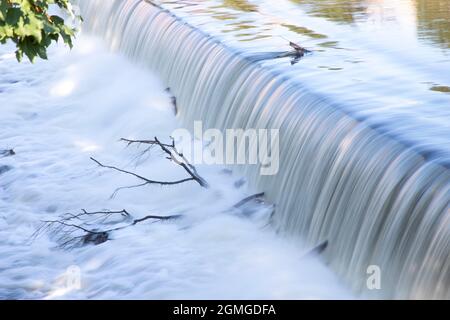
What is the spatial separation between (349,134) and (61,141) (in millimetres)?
5087

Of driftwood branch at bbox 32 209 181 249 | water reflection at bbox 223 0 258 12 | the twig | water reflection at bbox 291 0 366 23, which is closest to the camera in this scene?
driftwood branch at bbox 32 209 181 249

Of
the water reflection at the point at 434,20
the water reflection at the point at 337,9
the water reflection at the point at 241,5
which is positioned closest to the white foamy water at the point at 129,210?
the water reflection at the point at 241,5

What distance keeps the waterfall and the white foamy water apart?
25cm

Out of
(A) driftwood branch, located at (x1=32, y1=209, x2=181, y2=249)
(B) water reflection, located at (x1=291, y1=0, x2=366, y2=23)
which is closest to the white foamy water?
(A) driftwood branch, located at (x1=32, y1=209, x2=181, y2=249)

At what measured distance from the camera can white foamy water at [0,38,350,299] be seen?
24.8 ft

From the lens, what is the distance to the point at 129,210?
9359 millimetres

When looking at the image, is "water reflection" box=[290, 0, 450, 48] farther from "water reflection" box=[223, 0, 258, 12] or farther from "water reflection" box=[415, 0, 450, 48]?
"water reflection" box=[223, 0, 258, 12]

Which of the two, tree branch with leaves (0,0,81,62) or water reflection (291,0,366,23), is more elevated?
tree branch with leaves (0,0,81,62)

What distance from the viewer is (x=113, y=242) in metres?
8.55

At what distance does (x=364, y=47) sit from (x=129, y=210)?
3.17 meters

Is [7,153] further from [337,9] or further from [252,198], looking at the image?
[337,9]

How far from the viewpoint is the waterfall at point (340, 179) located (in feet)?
21.0

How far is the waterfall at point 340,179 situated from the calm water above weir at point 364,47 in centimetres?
22

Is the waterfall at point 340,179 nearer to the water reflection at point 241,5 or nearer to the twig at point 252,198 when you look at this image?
the twig at point 252,198
